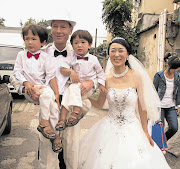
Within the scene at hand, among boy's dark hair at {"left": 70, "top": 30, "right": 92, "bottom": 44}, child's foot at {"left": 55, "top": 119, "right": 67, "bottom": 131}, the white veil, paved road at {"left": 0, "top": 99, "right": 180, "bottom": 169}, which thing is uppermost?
boy's dark hair at {"left": 70, "top": 30, "right": 92, "bottom": 44}

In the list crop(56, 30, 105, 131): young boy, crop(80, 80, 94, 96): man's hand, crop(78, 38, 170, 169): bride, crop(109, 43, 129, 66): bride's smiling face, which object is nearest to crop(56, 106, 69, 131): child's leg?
crop(56, 30, 105, 131): young boy

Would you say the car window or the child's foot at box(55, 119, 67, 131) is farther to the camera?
the car window

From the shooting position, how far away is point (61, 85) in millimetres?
2457

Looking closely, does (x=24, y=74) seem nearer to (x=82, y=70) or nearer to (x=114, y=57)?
(x=82, y=70)

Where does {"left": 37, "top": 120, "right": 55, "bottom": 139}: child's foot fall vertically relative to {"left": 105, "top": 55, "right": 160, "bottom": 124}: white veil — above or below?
below

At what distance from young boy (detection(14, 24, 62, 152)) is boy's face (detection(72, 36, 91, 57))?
332 mm

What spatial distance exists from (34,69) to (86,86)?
0.60 m

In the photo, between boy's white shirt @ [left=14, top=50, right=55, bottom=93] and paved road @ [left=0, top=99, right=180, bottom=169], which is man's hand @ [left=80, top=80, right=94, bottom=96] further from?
paved road @ [left=0, top=99, right=180, bottom=169]

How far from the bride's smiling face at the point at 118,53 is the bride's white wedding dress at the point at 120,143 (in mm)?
379

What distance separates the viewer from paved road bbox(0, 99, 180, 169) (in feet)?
12.8

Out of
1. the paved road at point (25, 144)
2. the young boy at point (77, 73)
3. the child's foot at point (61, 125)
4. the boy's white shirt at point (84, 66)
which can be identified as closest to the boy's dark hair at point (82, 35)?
the young boy at point (77, 73)

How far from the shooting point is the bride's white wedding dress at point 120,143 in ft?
8.34

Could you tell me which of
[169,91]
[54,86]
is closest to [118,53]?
[54,86]

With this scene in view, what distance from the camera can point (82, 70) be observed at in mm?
2479
